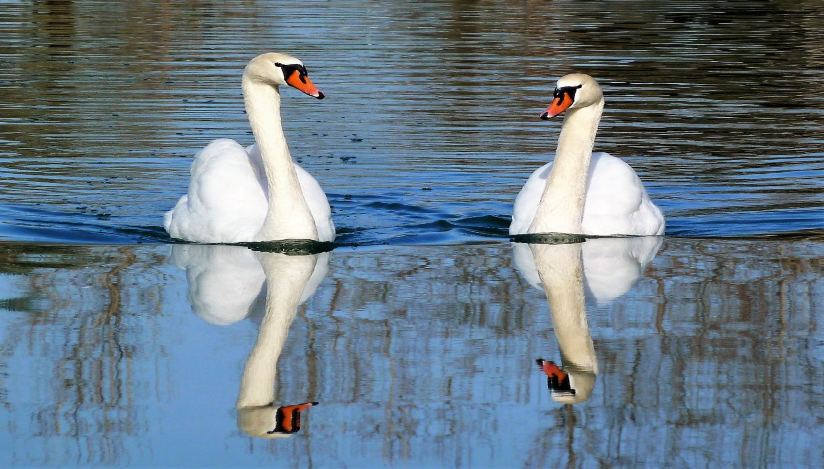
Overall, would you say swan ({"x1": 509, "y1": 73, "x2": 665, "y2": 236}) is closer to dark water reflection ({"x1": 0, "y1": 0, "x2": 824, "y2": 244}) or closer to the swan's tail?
dark water reflection ({"x1": 0, "y1": 0, "x2": 824, "y2": 244})

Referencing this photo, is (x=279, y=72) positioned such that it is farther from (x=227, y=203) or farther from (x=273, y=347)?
(x=273, y=347)

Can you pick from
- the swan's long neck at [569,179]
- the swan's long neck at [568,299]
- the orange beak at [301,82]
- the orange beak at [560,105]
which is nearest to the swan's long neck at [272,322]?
the orange beak at [301,82]

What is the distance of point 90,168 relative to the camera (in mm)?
11445

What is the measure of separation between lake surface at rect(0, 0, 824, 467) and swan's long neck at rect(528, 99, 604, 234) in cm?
30

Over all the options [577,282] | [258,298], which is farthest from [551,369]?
[258,298]

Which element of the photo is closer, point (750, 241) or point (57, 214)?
point (750, 241)

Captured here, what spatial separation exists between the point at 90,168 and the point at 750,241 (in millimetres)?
5587

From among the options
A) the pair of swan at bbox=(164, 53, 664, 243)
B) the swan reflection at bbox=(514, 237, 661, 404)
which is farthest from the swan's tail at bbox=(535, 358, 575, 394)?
the pair of swan at bbox=(164, 53, 664, 243)

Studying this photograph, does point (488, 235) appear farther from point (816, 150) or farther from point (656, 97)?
point (656, 97)

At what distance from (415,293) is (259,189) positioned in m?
2.17

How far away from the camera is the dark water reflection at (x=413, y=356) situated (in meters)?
4.80

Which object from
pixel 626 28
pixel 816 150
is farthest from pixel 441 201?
pixel 626 28

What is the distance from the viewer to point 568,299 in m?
6.98

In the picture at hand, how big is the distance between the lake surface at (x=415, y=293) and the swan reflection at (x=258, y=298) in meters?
0.02
